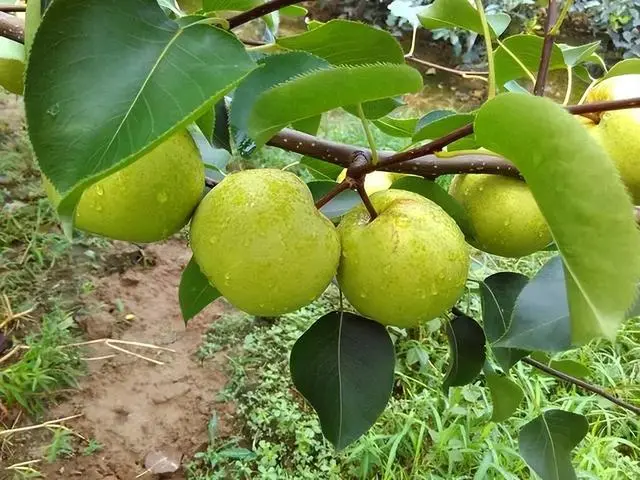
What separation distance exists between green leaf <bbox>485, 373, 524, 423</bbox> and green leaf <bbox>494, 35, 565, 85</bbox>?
0.40 m

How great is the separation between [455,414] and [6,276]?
160 centimetres

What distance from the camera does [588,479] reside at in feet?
6.12

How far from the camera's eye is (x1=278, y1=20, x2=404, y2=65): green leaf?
1.99ft

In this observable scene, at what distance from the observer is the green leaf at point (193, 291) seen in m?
0.75

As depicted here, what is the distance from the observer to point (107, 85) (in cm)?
39

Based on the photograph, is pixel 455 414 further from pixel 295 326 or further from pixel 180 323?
pixel 180 323

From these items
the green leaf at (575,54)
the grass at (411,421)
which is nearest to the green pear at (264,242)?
the green leaf at (575,54)

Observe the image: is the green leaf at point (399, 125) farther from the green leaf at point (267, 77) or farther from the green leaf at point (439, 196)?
the green leaf at point (267, 77)

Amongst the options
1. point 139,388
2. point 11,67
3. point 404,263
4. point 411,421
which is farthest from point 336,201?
point 139,388

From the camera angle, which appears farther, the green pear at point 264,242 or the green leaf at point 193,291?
the green leaf at point 193,291

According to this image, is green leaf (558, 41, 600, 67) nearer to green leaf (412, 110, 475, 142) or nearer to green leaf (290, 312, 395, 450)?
green leaf (412, 110, 475, 142)

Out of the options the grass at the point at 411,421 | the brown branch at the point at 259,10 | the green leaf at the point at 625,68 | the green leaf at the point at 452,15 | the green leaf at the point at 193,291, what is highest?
the brown branch at the point at 259,10

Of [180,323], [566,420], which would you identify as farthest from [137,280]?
[566,420]

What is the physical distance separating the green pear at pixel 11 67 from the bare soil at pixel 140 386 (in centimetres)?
146
